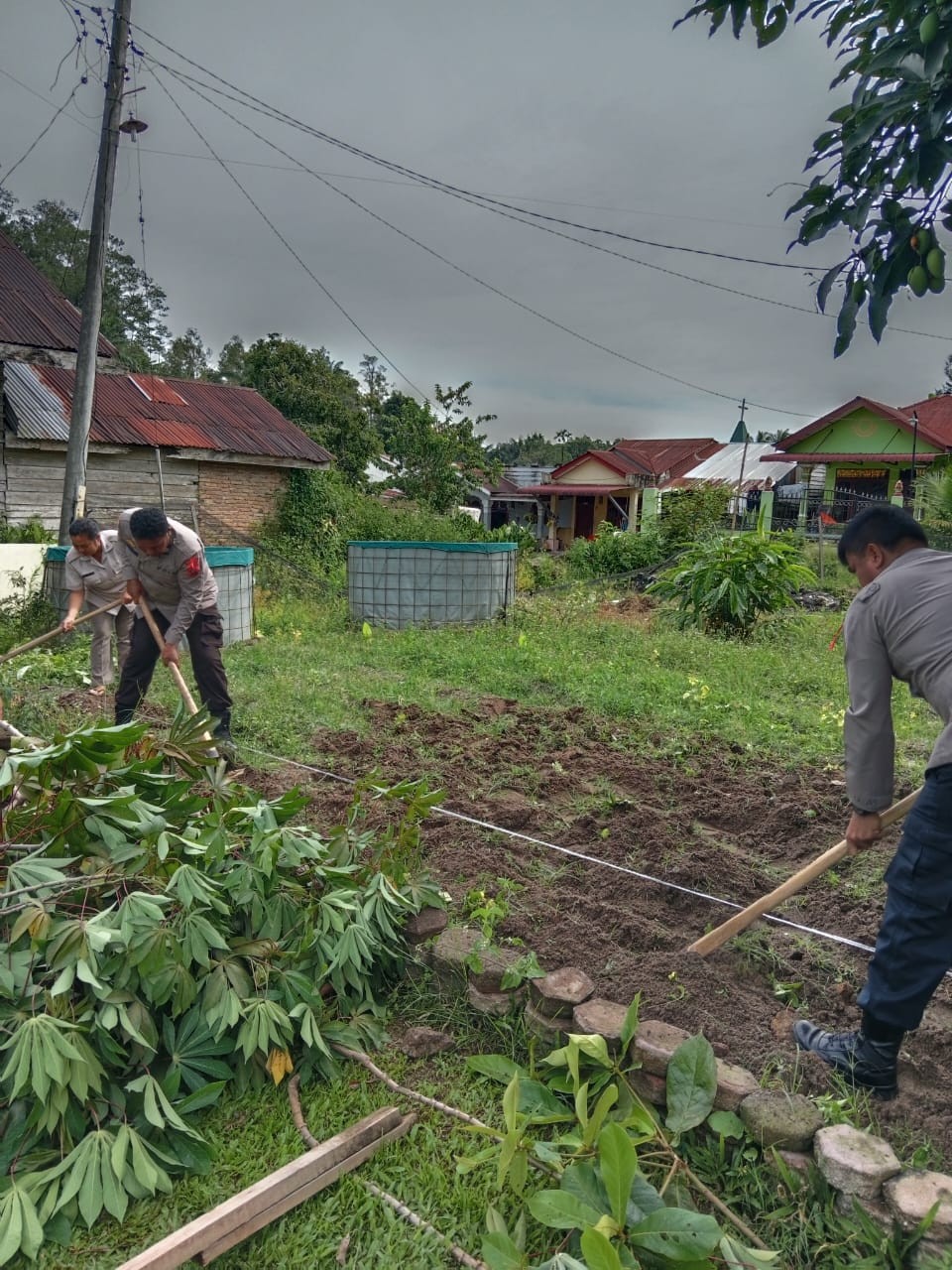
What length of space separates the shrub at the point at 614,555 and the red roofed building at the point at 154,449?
17.0 feet

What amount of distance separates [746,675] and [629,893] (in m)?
4.46

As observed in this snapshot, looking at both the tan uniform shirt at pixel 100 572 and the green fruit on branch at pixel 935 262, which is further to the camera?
the tan uniform shirt at pixel 100 572

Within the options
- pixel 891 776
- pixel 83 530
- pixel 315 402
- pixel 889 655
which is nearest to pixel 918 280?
pixel 889 655

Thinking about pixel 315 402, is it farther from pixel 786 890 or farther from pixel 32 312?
pixel 786 890

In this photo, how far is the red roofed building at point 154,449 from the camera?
12062 mm

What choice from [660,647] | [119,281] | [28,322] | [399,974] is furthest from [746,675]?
[119,281]

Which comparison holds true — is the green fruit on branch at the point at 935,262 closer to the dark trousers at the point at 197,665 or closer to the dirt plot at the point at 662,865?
the dirt plot at the point at 662,865

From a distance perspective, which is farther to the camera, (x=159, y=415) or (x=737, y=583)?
(x=159, y=415)

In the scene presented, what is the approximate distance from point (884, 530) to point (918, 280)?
2.42 feet

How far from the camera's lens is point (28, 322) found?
29.6 ft

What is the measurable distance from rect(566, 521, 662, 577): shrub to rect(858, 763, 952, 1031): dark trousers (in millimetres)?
14016

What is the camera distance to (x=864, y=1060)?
7.31 feet

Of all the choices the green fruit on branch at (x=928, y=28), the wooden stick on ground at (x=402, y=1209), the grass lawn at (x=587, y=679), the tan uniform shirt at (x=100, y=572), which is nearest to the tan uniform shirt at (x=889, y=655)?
the green fruit on branch at (x=928, y=28)

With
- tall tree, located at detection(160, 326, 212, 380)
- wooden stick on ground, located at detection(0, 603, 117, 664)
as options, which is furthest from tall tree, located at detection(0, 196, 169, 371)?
wooden stick on ground, located at detection(0, 603, 117, 664)
